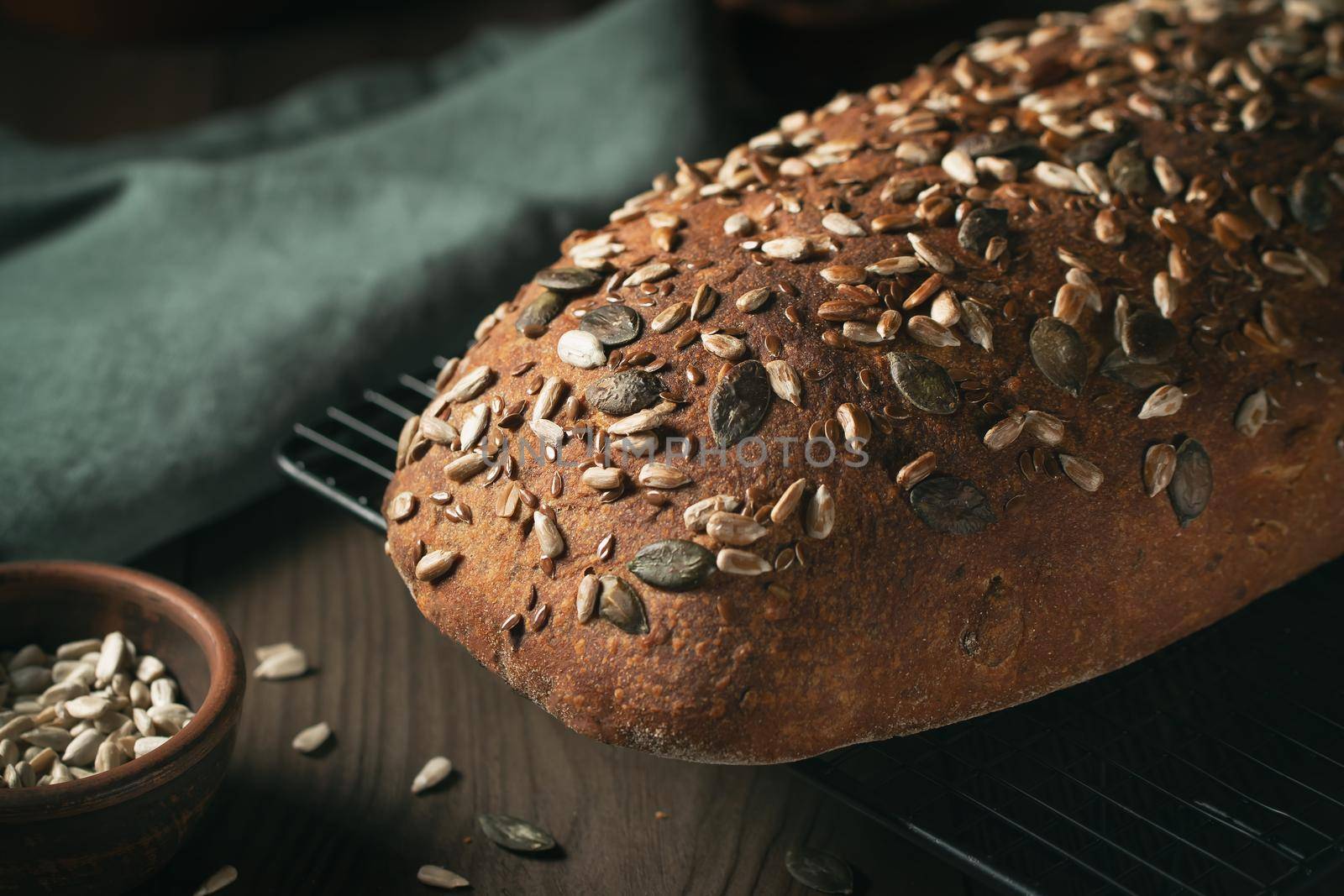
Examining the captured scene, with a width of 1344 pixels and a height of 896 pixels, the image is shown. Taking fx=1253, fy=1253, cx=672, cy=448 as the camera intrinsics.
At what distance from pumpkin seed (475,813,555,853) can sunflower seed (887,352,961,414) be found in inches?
19.7

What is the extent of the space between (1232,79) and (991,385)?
1.98ft

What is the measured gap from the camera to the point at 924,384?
1083 mm

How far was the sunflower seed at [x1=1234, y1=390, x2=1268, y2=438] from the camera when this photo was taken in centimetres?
120

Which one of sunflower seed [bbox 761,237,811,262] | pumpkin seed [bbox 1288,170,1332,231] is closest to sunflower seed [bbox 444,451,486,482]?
sunflower seed [bbox 761,237,811,262]

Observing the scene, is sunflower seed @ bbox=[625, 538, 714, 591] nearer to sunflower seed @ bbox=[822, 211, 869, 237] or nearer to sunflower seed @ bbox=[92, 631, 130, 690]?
sunflower seed @ bbox=[822, 211, 869, 237]

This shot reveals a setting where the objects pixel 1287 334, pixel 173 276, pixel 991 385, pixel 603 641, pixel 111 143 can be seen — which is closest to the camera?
pixel 603 641

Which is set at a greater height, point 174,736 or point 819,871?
point 174,736

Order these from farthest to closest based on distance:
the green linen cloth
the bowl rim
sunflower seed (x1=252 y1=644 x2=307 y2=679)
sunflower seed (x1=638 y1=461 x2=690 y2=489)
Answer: the green linen cloth, sunflower seed (x1=252 y1=644 x2=307 y2=679), sunflower seed (x1=638 y1=461 x2=690 y2=489), the bowl rim

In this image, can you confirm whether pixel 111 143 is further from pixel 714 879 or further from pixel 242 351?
pixel 714 879

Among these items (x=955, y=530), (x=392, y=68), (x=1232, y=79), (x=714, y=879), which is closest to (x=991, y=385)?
(x=955, y=530)

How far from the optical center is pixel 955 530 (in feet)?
3.43

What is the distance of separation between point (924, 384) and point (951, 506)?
0.11 meters

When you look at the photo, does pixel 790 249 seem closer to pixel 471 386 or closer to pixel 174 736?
pixel 471 386

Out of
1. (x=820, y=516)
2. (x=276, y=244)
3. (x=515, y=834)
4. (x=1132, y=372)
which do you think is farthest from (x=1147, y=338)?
(x=276, y=244)
